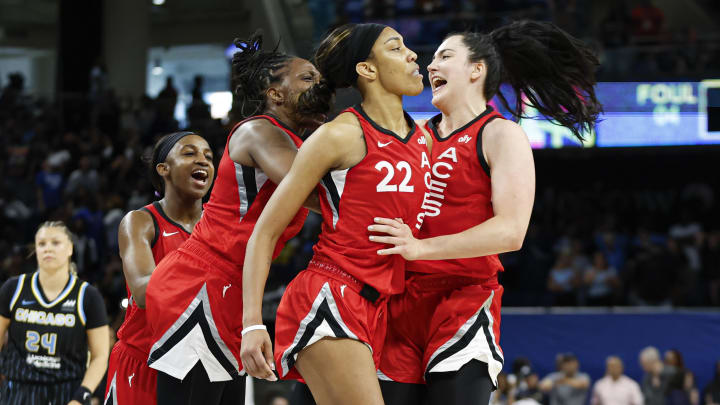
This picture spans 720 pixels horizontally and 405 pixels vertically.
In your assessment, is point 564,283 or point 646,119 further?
point 564,283

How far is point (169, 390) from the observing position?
354 centimetres

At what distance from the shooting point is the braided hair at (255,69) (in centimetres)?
370

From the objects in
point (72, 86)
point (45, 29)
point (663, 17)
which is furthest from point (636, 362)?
point (45, 29)

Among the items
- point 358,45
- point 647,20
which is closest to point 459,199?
point 358,45

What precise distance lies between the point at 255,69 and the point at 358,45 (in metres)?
0.73

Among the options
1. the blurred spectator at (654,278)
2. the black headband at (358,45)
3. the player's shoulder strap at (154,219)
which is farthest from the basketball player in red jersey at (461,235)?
the blurred spectator at (654,278)

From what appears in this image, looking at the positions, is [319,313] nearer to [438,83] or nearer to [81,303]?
[438,83]

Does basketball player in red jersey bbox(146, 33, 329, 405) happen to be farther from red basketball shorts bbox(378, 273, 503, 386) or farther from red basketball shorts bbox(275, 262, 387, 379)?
red basketball shorts bbox(378, 273, 503, 386)

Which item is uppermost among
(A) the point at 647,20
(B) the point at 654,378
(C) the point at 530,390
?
(A) the point at 647,20

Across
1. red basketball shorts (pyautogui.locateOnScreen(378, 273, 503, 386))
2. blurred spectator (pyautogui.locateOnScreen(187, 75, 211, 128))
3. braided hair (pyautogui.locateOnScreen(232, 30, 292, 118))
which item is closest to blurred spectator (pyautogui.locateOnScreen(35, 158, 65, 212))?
blurred spectator (pyautogui.locateOnScreen(187, 75, 211, 128))

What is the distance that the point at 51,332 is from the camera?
5055 millimetres

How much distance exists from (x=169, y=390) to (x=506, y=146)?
1613 mm

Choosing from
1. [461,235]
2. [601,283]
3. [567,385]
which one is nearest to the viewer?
[461,235]

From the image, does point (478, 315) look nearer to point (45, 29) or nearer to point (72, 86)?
point (72, 86)
